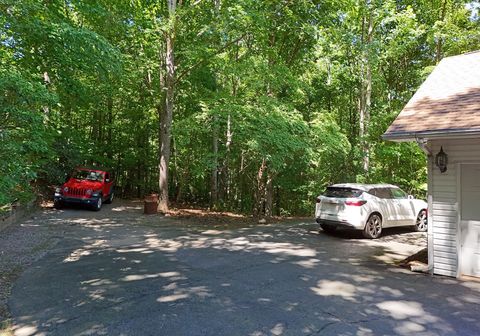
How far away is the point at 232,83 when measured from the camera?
18078mm

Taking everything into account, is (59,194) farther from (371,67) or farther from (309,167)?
(371,67)

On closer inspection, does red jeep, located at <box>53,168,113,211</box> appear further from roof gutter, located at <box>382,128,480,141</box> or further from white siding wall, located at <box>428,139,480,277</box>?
white siding wall, located at <box>428,139,480,277</box>

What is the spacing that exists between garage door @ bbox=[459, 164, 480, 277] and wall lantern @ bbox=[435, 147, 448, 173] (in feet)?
1.03

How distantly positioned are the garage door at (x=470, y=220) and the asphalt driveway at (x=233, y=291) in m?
0.48

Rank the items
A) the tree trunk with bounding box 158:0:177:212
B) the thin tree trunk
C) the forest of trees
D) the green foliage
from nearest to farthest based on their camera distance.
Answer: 1. the green foliage
2. the forest of trees
3. the tree trunk with bounding box 158:0:177:212
4. the thin tree trunk

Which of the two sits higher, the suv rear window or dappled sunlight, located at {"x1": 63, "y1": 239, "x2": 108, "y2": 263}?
the suv rear window

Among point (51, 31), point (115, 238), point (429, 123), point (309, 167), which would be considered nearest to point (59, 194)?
point (115, 238)

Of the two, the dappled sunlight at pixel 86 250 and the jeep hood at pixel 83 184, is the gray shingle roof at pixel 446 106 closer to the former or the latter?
the dappled sunlight at pixel 86 250

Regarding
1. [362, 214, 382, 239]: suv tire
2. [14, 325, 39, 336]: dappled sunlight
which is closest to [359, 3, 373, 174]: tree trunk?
[362, 214, 382, 239]: suv tire

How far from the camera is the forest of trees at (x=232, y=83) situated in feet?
33.2

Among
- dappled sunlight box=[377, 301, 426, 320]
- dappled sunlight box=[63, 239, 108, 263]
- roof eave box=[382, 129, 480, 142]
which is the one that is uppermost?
roof eave box=[382, 129, 480, 142]

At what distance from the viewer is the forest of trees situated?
33.2ft

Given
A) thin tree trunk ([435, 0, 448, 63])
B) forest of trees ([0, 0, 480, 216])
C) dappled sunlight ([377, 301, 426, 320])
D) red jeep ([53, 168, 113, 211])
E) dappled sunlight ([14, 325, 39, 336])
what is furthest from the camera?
thin tree trunk ([435, 0, 448, 63])

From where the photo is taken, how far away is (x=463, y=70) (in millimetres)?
8469
